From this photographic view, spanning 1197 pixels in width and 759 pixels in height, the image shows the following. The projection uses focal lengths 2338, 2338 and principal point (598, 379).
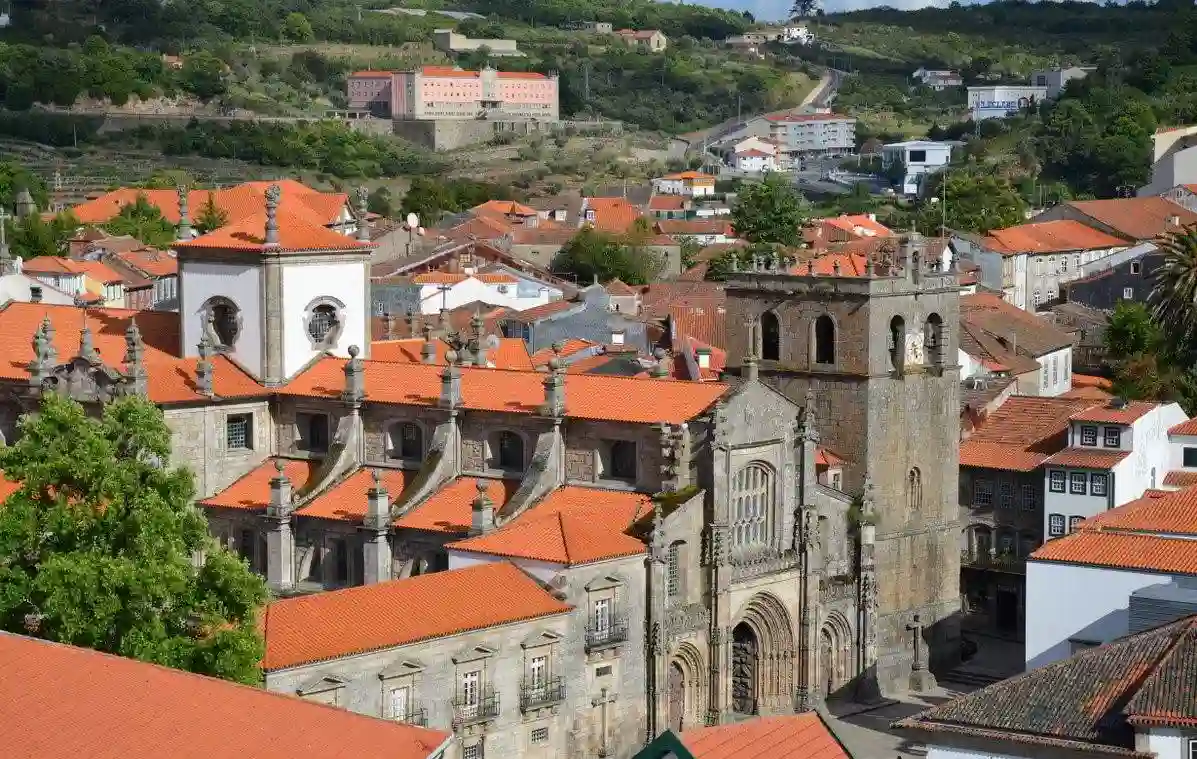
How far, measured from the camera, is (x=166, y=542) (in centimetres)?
4447

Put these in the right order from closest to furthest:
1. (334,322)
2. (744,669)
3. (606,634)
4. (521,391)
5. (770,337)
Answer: (606,634), (744,669), (521,391), (770,337), (334,322)

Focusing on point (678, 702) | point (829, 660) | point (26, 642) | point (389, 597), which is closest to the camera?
point (26, 642)

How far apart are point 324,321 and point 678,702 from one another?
1639cm

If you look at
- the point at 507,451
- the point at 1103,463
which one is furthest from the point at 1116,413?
the point at 507,451

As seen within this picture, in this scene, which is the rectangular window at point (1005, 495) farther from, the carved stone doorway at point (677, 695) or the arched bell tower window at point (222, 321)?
the arched bell tower window at point (222, 321)

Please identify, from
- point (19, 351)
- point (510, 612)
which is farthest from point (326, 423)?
point (510, 612)

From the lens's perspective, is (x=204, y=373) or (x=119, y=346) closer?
(x=204, y=373)

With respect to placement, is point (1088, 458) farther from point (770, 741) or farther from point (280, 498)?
point (770, 741)

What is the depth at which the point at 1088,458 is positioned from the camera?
72.4 metres

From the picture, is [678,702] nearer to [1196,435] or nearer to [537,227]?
[1196,435]

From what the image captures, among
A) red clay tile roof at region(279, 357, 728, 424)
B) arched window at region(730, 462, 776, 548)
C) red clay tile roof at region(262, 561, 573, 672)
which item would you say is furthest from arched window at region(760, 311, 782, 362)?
red clay tile roof at region(262, 561, 573, 672)

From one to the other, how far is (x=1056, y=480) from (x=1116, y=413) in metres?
2.79

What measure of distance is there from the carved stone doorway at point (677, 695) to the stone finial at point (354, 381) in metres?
12.1

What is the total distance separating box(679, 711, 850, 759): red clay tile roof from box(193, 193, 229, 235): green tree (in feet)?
305
